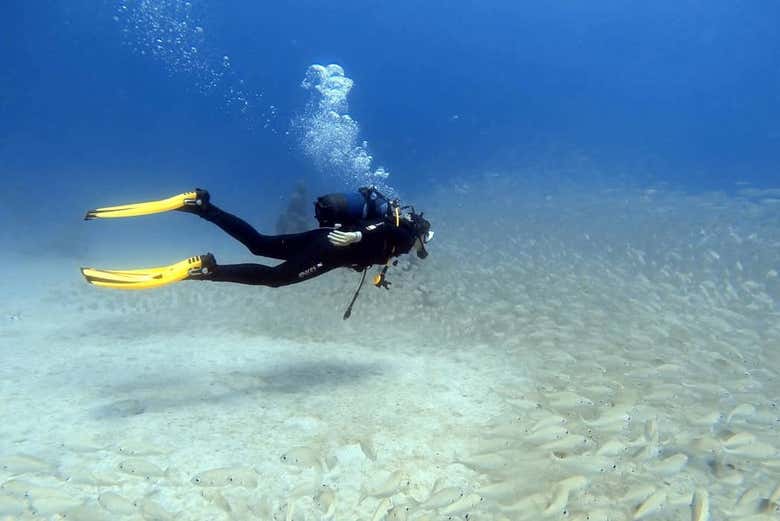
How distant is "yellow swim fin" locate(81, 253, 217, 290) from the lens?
5434 millimetres

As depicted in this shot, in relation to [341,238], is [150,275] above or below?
below

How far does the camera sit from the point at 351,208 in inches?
243

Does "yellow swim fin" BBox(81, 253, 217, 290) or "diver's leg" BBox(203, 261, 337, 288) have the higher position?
"diver's leg" BBox(203, 261, 337, 288)

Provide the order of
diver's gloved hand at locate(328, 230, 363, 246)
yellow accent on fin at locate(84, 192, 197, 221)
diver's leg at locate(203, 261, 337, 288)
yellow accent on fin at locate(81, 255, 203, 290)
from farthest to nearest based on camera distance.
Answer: yellow accent on fin at locate(84, 192, 197, 221) → diver's leg at locate(203, 261, 337, 288) → diver's gloved hand at locate(328, 230, 363, 246) → yellow accent on fin at locate(81, 255, 203, 290)

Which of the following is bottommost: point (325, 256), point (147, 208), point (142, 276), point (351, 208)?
point (142, 276)

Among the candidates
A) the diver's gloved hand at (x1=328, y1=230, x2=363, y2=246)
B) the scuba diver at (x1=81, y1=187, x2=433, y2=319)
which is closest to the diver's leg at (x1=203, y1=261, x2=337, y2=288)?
the scuba diver at (x1=81, y1=187, x2=433, y2=319)

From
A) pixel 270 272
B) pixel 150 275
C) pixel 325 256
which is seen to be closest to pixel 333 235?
pixel 325 256

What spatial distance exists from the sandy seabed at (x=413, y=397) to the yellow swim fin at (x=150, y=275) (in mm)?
1531

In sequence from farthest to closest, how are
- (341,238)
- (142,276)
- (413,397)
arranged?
(413,397)
(341,238)
(142,276)

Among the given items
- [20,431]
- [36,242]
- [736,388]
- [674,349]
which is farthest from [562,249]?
[36,242]

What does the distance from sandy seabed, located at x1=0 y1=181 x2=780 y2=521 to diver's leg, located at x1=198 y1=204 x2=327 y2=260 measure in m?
1.81

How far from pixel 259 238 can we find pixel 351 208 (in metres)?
1.34

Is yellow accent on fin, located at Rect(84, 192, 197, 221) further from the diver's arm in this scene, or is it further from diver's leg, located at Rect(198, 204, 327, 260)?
the diver's arm

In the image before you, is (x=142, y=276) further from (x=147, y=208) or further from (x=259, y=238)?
(x=259, y=238)
